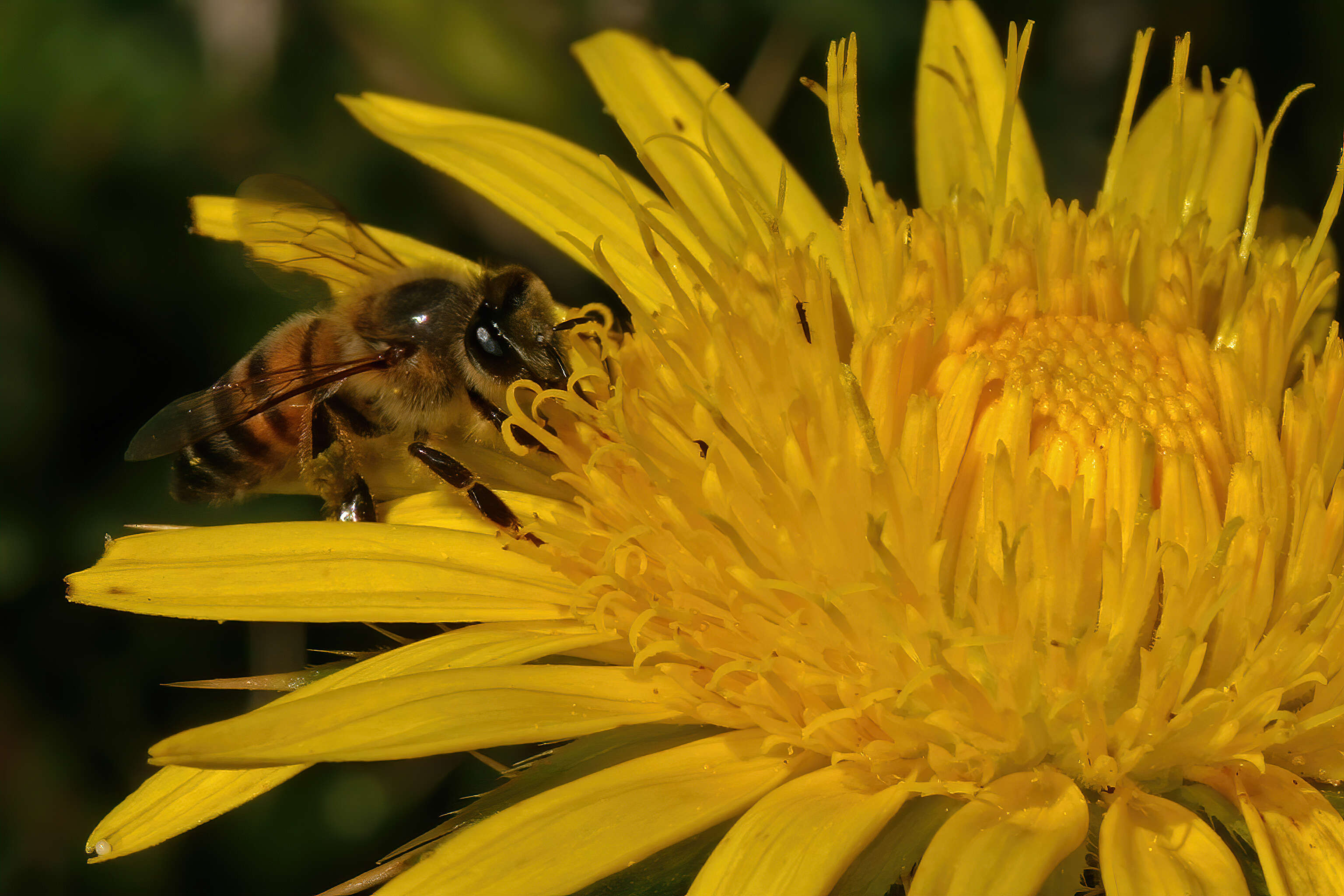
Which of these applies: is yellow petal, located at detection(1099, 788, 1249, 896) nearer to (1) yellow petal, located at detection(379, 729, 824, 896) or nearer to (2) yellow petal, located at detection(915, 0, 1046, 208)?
(1) yellow petal, located at detection(379, 729, 824, 896)

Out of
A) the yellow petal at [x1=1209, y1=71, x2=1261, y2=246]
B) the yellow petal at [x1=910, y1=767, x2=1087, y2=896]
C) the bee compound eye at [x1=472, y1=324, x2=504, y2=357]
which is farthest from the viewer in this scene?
the yellow petal at [x1=1209, y1=71, x2=1261, y2=246]

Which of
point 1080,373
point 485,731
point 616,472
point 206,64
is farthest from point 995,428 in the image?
point 206,64

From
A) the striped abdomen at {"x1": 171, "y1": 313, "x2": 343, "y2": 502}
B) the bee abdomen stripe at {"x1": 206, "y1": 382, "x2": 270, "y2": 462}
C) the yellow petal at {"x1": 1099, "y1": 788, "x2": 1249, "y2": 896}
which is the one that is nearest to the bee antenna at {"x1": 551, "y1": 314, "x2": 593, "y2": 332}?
the striped abdomen at {"x1": 171, "y1": 313, "x2": 343, "y2": 502}

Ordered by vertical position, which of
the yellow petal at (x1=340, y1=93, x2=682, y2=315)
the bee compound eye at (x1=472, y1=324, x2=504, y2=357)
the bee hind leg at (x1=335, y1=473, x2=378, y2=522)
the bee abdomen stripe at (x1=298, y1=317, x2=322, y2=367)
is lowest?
the bee hind leg at (x1=335, y1=473, x2=378, y2=522)

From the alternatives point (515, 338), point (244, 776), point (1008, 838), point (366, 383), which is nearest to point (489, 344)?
point (515, 338)

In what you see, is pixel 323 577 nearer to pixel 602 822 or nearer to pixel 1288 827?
pixel 602 822

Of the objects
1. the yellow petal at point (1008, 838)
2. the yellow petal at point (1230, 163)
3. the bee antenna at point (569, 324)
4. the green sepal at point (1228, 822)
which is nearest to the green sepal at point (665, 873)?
the yellow petal at point (1008, 838)

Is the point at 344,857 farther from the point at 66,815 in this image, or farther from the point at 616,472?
the point at 616,472

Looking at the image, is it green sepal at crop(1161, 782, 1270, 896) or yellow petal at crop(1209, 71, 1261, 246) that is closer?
green sepal at crop(1161, 782, 1270, 896)
